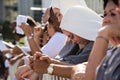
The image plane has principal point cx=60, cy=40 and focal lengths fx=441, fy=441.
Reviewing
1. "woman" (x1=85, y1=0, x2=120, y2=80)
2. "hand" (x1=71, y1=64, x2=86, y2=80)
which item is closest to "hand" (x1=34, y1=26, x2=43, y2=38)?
"hand" (x1=71, y1=64, x2=86, y2=80)

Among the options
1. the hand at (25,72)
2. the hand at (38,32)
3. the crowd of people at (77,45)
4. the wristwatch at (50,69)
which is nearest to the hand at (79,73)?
the crowd of people at (77,45)

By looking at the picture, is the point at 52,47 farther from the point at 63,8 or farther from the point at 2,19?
the point at 2,19

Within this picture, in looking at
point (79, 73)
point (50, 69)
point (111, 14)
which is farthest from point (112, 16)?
point (50, 69)

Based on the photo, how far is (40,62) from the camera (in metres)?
3.00

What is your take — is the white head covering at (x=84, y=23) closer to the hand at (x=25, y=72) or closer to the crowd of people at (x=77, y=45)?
the crowd of people at (x=77, y=45)

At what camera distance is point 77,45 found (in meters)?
3.34

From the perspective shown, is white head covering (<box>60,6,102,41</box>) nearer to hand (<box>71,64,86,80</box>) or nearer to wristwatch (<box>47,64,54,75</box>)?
wristwatch (<box>47,64,54,75</box>)

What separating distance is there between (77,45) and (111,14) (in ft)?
3.47

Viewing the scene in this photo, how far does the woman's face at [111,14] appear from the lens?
226 cm

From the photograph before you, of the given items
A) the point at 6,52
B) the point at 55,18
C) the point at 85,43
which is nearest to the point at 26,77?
the point at 55,18

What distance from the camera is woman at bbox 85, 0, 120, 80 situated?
225 cm

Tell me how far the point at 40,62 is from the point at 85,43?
386 millimetres

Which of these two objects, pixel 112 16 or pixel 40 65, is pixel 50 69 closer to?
pixel 40 65

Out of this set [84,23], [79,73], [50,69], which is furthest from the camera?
[84,23]
